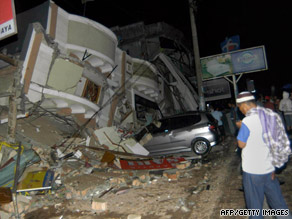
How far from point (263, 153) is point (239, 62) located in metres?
15.8

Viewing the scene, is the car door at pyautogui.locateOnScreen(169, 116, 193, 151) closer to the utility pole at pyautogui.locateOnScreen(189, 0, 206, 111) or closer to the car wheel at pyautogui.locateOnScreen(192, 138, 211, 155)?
the car wheel at pyautogui.locateOnScreen(192, 138, 211, 155)

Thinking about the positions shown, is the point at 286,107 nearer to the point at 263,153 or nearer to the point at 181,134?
the point at 181,134

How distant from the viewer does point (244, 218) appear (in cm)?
353

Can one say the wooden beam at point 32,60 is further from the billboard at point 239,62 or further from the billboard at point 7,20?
the billboard at point 239,62

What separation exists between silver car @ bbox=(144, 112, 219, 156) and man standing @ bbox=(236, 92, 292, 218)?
5875 mm

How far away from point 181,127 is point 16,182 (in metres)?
5.85

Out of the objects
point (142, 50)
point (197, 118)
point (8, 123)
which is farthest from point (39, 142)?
point (142, 50)

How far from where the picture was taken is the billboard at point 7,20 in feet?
18.0

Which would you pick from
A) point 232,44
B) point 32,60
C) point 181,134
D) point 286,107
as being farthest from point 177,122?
point 232,44

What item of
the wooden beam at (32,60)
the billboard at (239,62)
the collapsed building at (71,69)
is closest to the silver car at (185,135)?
the collapsed building at (71,69)

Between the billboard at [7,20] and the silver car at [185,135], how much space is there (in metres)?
6.15

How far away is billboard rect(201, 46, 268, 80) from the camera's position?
16750 mm

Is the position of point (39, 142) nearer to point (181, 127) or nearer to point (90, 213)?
point (90, 213)

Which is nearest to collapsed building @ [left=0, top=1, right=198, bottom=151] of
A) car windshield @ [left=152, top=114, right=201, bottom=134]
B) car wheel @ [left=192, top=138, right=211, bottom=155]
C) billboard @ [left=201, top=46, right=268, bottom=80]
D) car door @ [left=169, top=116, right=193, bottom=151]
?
car windshield @ [left=152, top=114, right=201, bottom=134]
